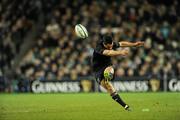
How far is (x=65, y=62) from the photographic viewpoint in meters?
28.5

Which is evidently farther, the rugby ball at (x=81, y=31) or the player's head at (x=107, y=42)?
the rugby ball at (x=81, y=31)

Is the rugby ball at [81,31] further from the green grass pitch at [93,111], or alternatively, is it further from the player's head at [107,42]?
the green grass pitch at [93,111]

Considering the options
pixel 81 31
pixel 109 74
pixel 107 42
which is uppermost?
pixel 81 31

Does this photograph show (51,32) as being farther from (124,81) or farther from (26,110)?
(26,110)

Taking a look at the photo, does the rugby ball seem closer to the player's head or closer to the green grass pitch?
the player's head

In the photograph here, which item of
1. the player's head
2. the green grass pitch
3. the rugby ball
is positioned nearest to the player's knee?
the player's head

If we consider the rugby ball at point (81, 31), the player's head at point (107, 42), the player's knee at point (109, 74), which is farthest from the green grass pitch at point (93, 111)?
the rugby ball at point (81, 31)

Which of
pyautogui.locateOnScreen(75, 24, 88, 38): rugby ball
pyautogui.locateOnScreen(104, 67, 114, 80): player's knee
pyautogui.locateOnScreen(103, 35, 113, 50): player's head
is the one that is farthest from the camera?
pyautogui.locateOnScreen(75, 24, 88, 38): rugby ball

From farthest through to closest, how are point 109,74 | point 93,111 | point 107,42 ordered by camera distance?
point 93,111, point 109,74, point 107,42

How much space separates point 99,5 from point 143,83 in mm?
6127

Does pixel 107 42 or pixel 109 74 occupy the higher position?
pixel 107 42

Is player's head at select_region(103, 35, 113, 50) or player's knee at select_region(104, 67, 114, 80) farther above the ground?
player's head at select_region(103, 35, 113, 50)

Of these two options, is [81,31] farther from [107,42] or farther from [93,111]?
[93,111]

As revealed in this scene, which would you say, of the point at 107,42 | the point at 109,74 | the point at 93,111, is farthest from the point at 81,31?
the point at 93,111
